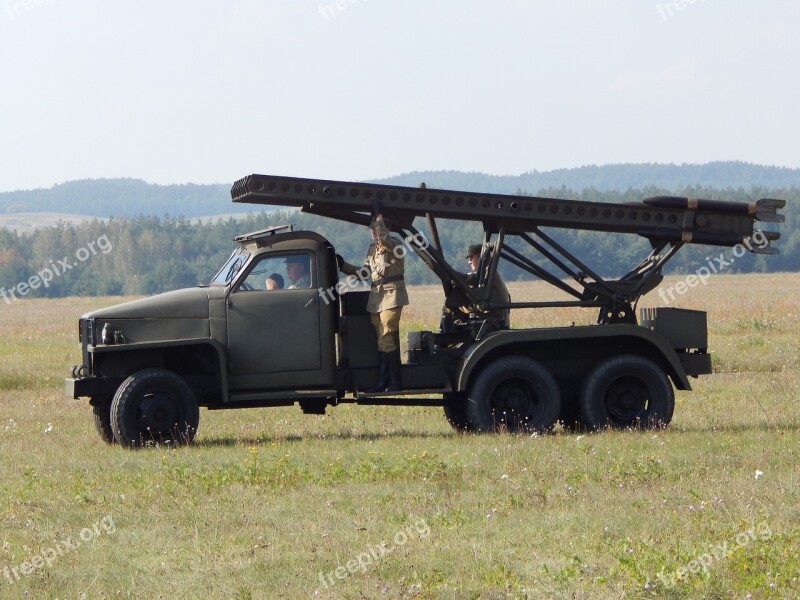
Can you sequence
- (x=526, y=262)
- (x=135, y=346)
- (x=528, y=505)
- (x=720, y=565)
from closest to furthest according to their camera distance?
(x=720, y=565) → (x=528, y=505) → (x=135, y=346) → (x=526, y=262)

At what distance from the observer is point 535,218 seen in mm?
12375

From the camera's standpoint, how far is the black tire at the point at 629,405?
12461mm

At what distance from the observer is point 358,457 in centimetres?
1126

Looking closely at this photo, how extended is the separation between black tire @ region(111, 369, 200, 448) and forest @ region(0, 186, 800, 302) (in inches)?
2979

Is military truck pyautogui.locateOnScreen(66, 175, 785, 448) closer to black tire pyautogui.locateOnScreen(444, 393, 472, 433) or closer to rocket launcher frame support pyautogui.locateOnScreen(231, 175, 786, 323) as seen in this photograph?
rocket launcher frame support pyautogui.locateOnScreen(231, 175, 786, 323)

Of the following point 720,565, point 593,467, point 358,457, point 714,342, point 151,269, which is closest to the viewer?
point 720,565

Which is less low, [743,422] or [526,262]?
[526,262]

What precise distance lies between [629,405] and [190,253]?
11401cm

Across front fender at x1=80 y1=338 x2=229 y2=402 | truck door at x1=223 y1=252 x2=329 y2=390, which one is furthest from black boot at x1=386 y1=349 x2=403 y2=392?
front fender at x1=80 y1=338 x2=229 y2=402

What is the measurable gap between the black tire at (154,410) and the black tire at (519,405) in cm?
276

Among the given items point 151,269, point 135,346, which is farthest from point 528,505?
point 151,269

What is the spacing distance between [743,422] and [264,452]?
5.11 m

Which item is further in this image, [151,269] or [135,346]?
[151,269]

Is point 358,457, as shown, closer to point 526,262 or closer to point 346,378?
point 346,378
